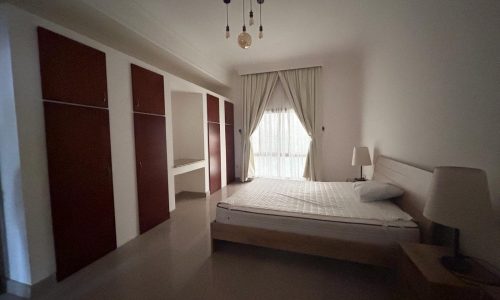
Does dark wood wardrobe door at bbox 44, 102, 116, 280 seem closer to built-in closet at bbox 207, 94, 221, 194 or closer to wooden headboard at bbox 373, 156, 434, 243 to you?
built-in closet at bbox 207, 94, 221, 194

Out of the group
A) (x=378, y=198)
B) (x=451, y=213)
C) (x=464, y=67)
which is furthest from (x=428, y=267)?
(x=464, y=67)

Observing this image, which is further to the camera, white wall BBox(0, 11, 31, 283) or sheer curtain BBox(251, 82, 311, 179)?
sheer curtain BBox(251, 82, 311, 179)

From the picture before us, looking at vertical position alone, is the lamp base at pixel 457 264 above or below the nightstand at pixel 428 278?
above

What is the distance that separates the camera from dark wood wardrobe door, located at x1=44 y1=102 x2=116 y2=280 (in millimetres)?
1616

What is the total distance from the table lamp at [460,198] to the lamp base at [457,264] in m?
0.28

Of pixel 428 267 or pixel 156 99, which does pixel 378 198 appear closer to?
pixel 428 267

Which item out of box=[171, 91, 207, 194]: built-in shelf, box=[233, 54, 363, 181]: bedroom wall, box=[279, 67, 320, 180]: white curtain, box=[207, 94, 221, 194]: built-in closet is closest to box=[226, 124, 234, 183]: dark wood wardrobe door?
box=[207, 94, 221, 194]: built-in closet

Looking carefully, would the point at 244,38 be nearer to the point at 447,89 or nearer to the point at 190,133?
the point at 447,89

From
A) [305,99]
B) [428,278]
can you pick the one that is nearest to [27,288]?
[428,278]

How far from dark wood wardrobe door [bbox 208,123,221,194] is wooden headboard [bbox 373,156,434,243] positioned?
297cm

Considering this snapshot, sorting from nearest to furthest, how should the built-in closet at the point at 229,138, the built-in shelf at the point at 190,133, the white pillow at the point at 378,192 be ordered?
the white pillow at the point at 378,192, the built-in shelf at the point at 190,133, the built-in closet at the point at 229,138

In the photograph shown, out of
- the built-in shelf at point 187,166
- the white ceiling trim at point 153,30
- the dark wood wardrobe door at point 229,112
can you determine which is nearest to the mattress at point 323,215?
the built-in shelf at point 187,166

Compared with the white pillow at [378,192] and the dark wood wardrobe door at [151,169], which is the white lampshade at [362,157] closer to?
the white pillow at [378,192]

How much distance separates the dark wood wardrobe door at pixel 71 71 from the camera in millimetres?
1531
